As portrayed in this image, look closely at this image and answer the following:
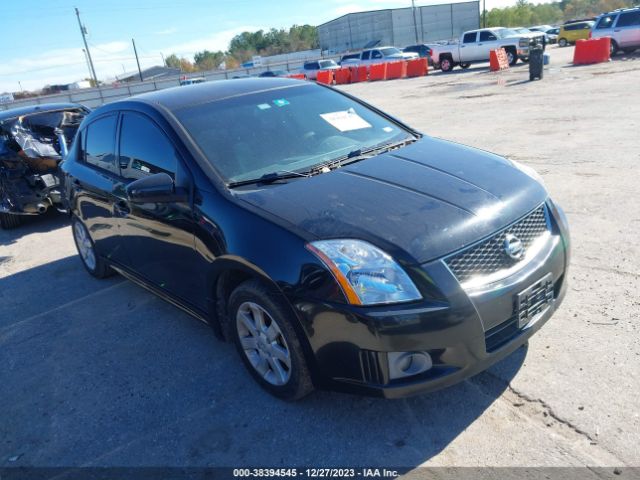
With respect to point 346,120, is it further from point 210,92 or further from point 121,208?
point 121,208

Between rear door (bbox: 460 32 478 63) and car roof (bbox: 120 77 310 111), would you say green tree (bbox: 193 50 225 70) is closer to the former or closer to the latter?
rear door (bbox: 460 32 478 63)

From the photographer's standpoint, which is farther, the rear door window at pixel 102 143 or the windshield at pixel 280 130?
the rear door window at pixel 102 143

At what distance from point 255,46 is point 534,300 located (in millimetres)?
127194

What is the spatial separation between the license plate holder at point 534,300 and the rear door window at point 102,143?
3.23 meters

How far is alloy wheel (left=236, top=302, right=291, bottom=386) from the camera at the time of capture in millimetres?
2902

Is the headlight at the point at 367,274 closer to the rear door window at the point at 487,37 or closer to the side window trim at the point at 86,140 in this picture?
the side window trim at the point at 86,140

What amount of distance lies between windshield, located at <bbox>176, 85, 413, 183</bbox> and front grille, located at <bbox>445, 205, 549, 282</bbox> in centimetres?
127

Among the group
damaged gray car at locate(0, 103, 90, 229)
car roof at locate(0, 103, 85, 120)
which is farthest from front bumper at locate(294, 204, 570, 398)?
car roof at locate(0, 103, 85, 120)

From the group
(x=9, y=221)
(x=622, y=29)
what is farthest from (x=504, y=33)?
(x=9, y=221)

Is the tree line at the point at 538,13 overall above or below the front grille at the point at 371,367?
above

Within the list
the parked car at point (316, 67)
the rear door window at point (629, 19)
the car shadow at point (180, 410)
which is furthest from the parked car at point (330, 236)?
the parked car at point (316, 67)

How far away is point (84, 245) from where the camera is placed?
553cm

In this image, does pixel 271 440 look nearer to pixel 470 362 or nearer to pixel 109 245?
pixel 470 362

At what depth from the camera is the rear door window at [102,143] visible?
170 inches
